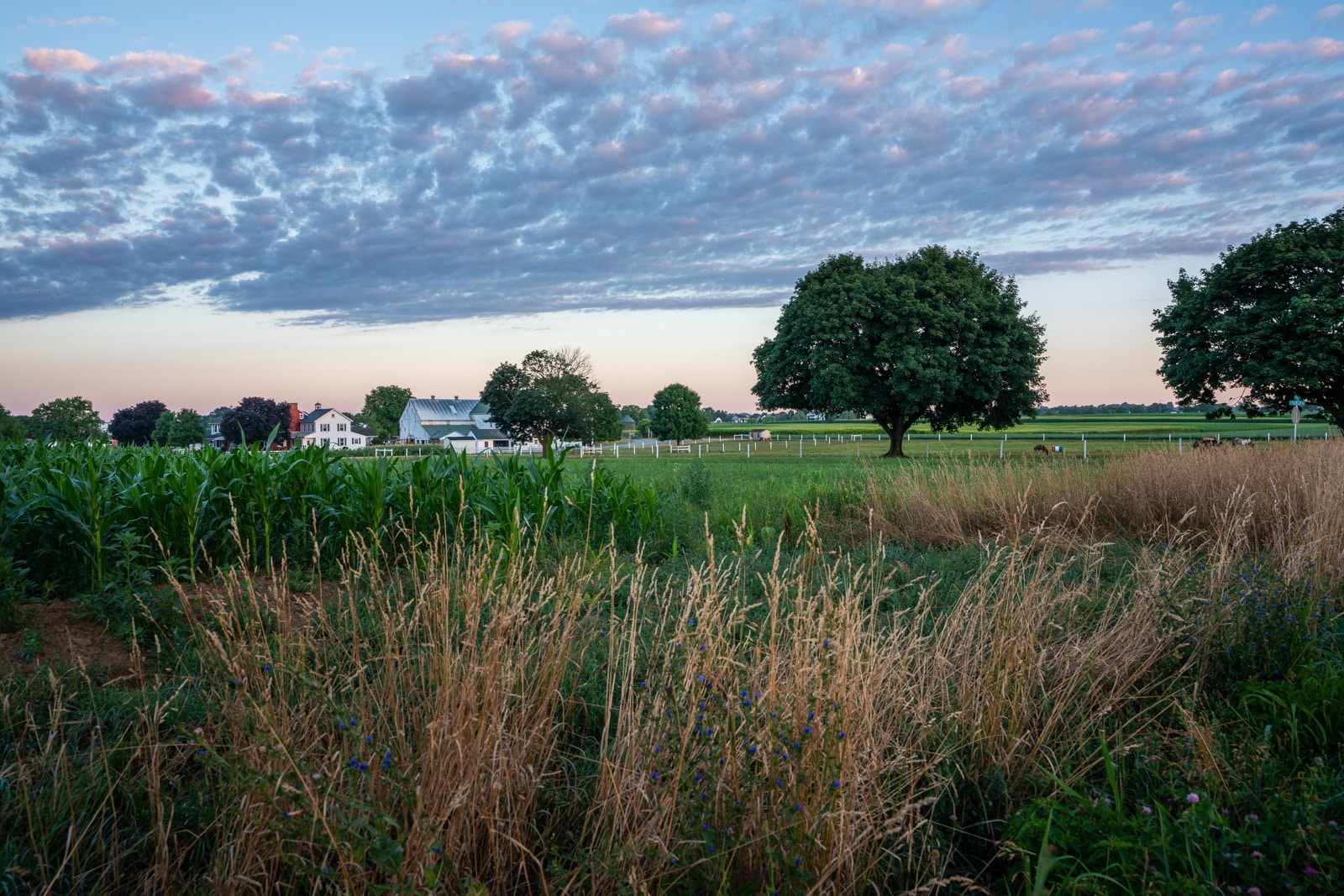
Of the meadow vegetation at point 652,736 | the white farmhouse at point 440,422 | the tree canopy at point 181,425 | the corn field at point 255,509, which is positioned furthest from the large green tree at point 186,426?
the meadow vegetation at point 652,736

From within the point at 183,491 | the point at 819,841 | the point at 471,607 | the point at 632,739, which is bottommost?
the point at 819,841

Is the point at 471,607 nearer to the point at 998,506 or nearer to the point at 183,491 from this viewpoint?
the point at 183,491

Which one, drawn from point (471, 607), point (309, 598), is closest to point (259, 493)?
point (309, 598)

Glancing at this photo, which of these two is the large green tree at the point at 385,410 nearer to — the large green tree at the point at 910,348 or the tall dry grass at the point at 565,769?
→ the large green tree at the point at 910,348

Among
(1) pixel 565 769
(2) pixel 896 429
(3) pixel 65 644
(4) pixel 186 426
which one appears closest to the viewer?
(1) pixel 565 769

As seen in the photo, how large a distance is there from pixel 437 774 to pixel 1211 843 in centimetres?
262

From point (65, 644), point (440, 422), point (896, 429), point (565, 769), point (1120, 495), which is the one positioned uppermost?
point (440, 422)

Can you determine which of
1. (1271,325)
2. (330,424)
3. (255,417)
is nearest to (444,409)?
(330,424)

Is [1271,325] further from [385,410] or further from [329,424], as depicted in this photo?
[385,410]

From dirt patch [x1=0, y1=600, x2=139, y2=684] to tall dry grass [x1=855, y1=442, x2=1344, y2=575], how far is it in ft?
25.4

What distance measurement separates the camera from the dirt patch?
4496 millimetres

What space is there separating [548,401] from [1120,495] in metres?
51.6

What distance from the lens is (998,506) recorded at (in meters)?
10.2

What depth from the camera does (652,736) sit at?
305cm
